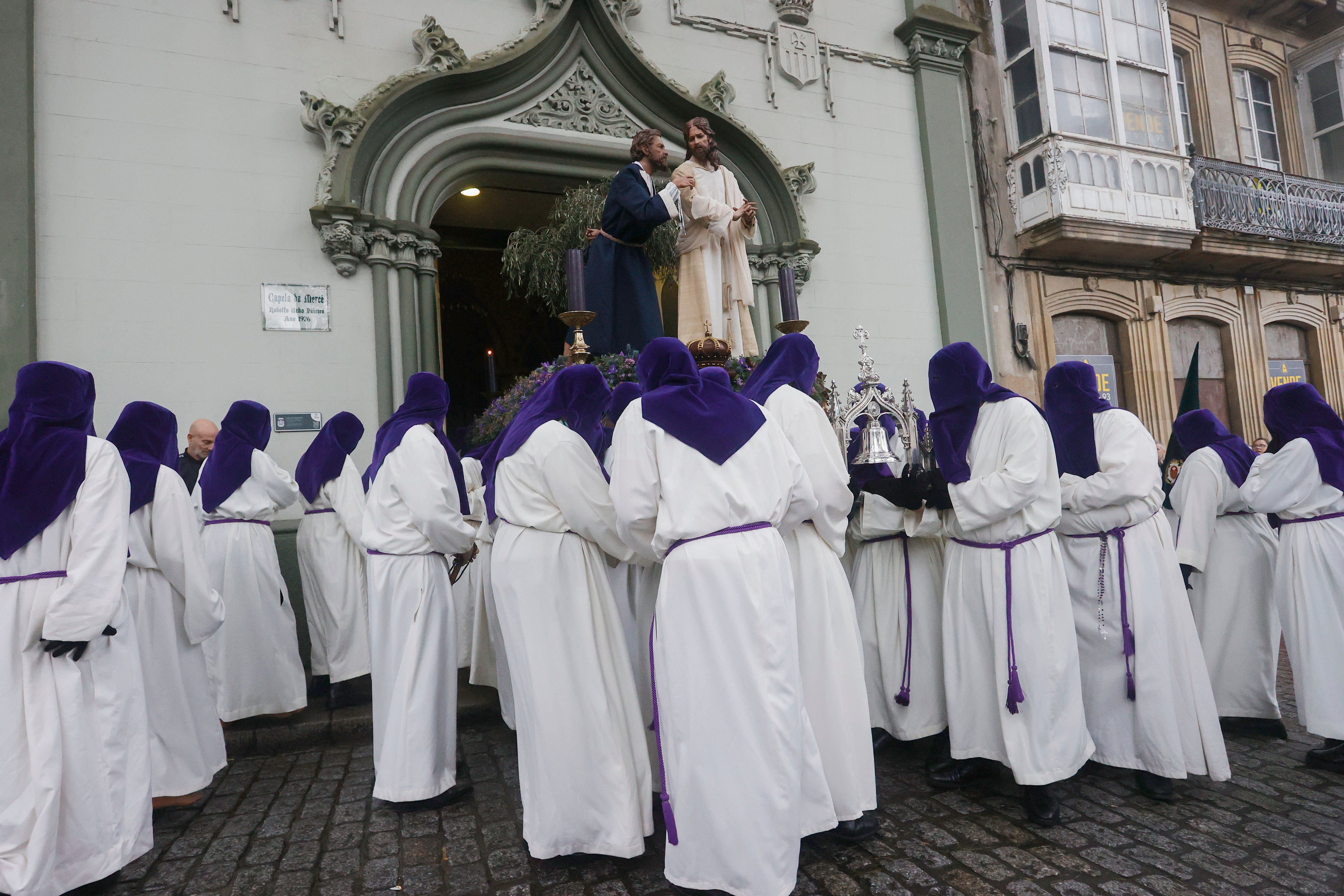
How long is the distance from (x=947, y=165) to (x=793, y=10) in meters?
2.65

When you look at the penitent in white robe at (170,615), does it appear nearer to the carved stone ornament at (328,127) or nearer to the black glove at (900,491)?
the black glove at (900,491)

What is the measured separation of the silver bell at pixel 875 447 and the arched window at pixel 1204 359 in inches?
391

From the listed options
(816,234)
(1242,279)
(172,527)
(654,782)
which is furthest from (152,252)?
(1242,279)

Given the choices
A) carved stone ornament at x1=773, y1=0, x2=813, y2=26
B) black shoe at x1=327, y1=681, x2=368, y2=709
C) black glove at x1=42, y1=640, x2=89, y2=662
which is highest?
carved stone ornament at x1=773, y1=0, x2=813, y2=26

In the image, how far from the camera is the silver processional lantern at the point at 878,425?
4.33 metres

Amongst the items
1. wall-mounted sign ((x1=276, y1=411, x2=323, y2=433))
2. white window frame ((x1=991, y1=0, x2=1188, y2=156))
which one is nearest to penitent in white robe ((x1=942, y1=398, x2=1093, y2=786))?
wall-mounted sign ((x1=276, y1=411, x2=323, y2=433))

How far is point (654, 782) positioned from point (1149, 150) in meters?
11.0

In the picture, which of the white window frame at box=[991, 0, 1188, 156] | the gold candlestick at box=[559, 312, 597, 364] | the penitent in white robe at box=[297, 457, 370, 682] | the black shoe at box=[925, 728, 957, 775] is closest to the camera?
the black shoe at box=[925, 728, 957, 775]

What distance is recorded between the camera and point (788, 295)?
5914 millimetres

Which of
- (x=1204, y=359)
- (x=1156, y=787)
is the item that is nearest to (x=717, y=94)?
(x=1156, y=787)

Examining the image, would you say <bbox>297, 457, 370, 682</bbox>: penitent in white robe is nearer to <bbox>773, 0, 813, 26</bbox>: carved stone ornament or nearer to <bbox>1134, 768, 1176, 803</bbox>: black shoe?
<bbox>1134, 768, 1176, 803</bbox>: black shoe

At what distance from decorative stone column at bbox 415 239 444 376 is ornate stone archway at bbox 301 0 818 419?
0.05ft

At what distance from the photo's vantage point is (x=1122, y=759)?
379 cm

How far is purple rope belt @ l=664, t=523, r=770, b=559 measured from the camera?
2.99m
